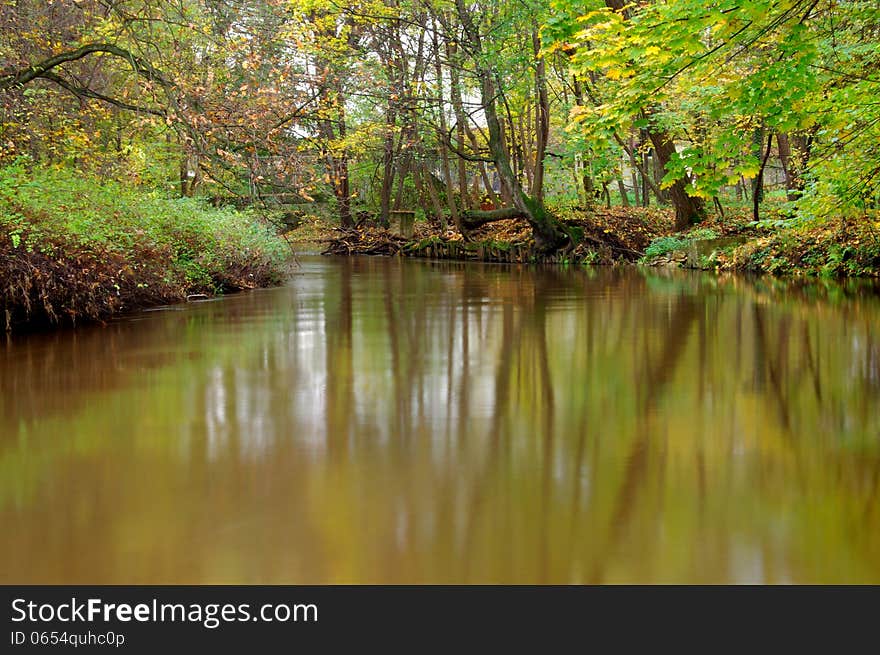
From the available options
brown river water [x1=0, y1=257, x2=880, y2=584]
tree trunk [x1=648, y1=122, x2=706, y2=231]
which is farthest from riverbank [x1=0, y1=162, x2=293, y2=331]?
tree trunk [x1=648, y1=122, x2=706, y2=231]

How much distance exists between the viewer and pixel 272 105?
10336 mm

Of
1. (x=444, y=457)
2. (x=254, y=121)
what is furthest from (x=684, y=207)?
(x=444, y=457)

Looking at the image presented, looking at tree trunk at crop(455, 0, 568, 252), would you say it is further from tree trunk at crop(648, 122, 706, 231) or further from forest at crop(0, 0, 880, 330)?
tree trunk at crop(648, 122, 706, 231)

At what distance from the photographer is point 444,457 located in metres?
3.64

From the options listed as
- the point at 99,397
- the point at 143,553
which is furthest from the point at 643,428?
the point at 99,397

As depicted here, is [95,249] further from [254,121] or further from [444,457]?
[444,457]

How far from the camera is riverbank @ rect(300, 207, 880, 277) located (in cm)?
1423

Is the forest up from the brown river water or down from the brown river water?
up

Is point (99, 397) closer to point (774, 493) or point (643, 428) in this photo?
point (643, 428)

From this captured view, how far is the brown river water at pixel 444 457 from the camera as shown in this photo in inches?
97.7

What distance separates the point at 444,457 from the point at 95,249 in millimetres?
6266

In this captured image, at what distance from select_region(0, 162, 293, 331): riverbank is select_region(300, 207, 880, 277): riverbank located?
10.2m

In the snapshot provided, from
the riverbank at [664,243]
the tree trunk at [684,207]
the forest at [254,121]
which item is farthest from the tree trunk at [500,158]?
the tree trunk at [684,207]

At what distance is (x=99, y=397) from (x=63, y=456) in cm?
148
